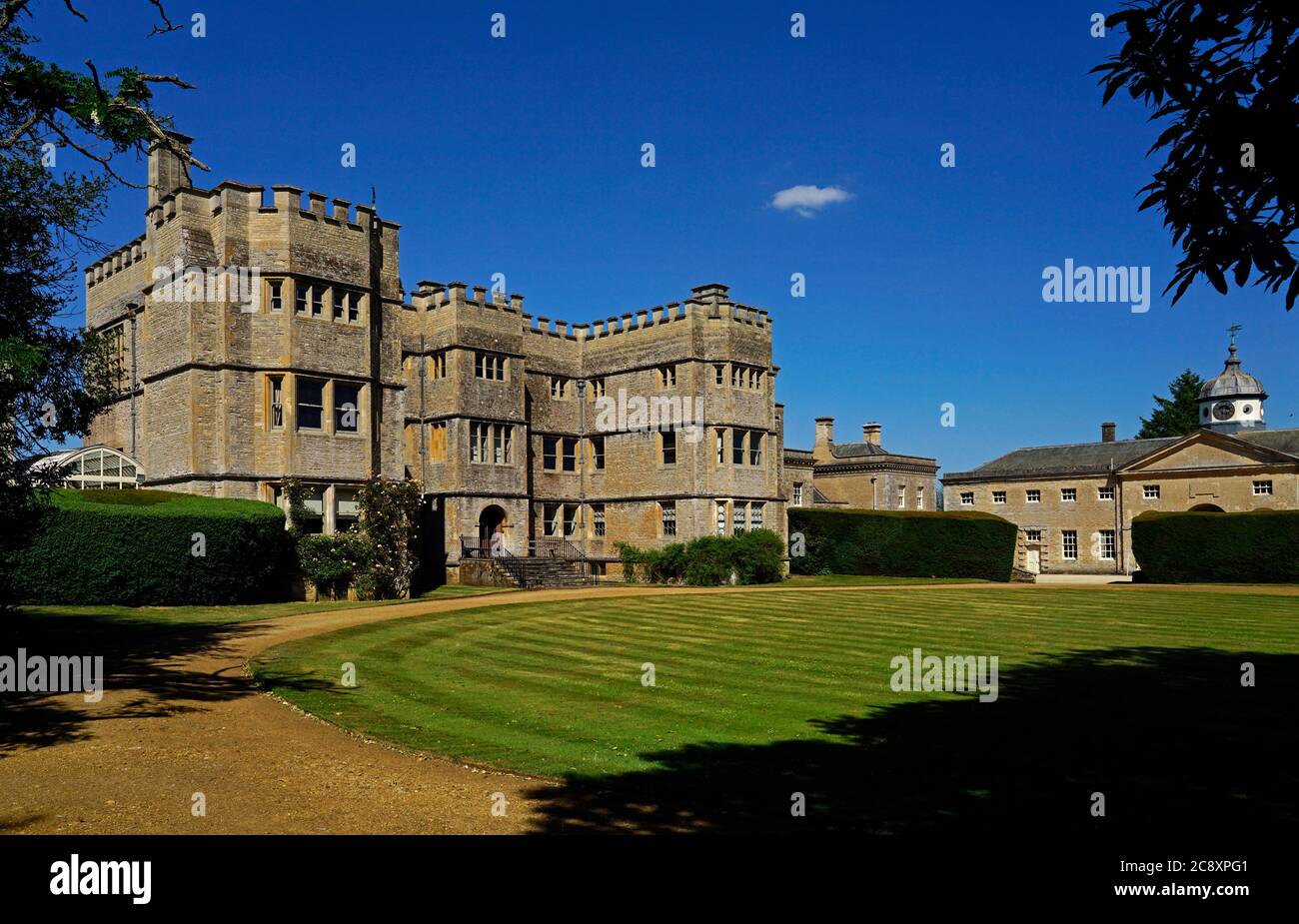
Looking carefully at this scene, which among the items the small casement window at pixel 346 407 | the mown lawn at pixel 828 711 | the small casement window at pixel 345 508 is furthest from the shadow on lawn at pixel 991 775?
the small casement window at pixel 346 407

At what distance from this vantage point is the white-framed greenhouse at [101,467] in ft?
88.1

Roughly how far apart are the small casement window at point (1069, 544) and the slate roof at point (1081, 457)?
3.65 m

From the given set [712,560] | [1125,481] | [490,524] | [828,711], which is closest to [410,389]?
[490,524]

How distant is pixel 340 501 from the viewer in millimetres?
28484

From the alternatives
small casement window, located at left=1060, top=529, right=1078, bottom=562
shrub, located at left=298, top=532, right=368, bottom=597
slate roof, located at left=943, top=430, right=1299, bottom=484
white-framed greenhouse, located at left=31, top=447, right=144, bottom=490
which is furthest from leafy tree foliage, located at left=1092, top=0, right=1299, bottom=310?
small casement window, located at left=1060, top=529, right=1078, bottom=562

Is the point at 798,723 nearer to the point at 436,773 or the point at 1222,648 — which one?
the point at 436,773

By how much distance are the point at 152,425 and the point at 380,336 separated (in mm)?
7485

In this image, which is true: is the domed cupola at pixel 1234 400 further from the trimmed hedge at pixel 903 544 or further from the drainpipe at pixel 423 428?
the drainpipe at pixel 423 428

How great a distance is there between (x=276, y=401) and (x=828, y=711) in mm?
22113

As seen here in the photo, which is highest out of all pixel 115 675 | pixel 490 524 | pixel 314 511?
pixel 314 511

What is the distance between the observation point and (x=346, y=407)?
28844 mm

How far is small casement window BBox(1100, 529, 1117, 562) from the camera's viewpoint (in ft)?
169

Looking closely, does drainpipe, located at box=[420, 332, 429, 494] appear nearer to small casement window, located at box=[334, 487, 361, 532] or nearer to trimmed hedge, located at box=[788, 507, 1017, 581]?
small casement window, located at box=[334, 487, 361, 532]

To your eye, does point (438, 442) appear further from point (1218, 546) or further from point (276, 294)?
point (1218, 546)
